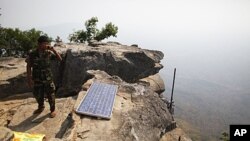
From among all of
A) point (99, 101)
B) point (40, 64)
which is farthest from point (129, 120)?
point (40, 64)

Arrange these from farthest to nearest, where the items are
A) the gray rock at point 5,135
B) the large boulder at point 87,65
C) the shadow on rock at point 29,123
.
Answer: the large boulder at point 87,65, the shadow on rock at point 29,123, the gray rock at point 5,135

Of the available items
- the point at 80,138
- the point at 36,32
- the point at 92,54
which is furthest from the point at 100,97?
the point at 36,32

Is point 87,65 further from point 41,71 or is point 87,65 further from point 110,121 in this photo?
point 110,121

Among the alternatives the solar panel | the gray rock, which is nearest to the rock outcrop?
the solar panel

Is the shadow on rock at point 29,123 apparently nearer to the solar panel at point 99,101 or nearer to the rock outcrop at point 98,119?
the rock outcrop at point 98,119

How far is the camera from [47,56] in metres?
9.67

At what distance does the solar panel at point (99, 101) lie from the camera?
8.51m

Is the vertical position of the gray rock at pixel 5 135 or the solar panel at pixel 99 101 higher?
the solar panel at pixel 99 101

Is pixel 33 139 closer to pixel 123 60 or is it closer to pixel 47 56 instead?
pixel 47 56

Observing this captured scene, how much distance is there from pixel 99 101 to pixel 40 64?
2.71 m

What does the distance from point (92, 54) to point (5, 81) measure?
6680 mm

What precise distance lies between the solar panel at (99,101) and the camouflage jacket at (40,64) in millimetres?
1829

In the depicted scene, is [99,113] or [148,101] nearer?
[99,113]

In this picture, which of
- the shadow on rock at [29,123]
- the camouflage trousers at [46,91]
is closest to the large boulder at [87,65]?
the camouflage trousers at [46,91]
